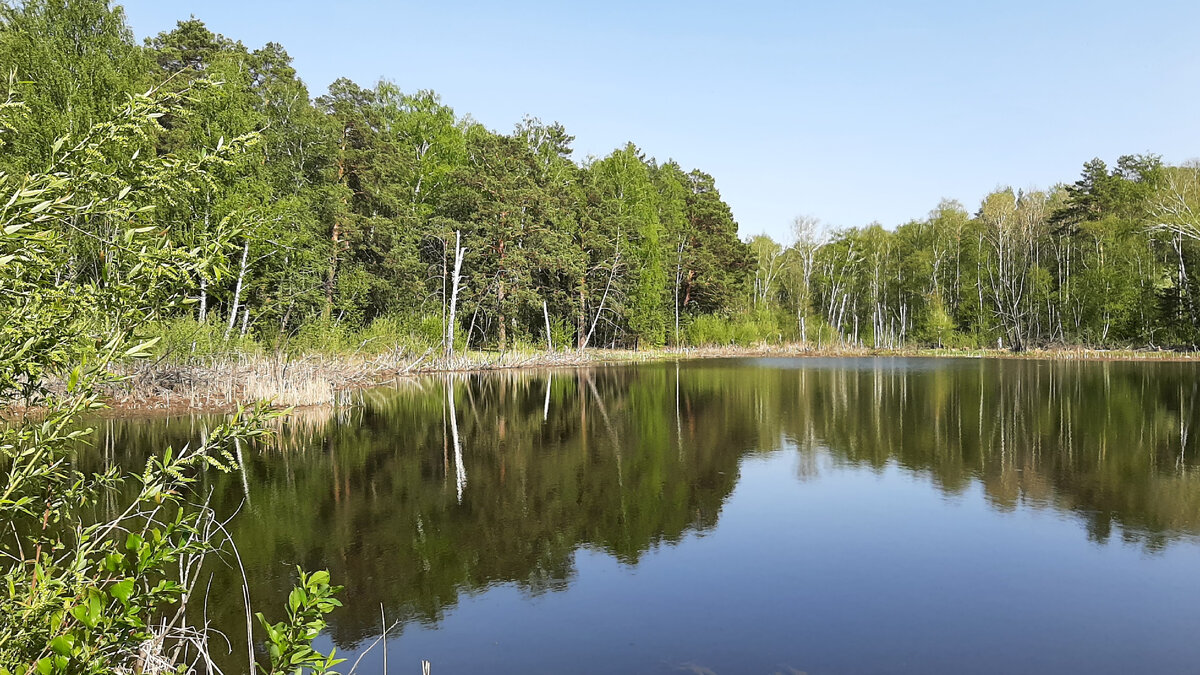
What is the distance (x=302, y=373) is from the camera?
21156mm

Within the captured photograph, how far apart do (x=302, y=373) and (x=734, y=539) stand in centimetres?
1627

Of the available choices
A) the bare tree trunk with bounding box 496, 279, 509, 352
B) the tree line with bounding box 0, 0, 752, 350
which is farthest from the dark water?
the bare tree trunk with bounding box 496, 279, 509, 352

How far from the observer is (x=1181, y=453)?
13.5 metres

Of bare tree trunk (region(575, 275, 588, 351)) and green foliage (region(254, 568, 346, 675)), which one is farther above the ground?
bare tree trunk (region(575, 275, 588, 351))

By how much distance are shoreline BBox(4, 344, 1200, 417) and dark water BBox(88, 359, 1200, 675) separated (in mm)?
1601

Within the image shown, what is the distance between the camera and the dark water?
5879mm

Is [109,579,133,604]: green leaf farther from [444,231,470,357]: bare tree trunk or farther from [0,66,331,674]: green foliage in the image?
[444,231,470,357]: bare tree trunk

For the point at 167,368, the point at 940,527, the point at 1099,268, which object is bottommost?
the point at 940,527

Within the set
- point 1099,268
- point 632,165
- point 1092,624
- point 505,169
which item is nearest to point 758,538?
point 1092,624

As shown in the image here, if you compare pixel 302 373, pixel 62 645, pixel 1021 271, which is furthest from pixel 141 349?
pixel 1021 271

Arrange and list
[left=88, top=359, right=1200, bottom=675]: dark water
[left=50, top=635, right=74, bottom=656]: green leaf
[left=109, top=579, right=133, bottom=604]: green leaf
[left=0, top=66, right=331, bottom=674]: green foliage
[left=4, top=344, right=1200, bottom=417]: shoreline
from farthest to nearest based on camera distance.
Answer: [left=4, top=344, right=1200, bottom=417]: shoreline < [left=88, top=359, right=1200, bottom=675]: dark water < [left=0, top=66, right=331, bottom=674]: green foliage < [left=109, top=579, right=133, bottom=604]: green leaf < [left=50, top=635, right=74, bottom=656]: green leaf

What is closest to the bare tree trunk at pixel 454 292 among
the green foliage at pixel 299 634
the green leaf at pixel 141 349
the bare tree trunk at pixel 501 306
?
the bare tree trunk at pixel 501 306

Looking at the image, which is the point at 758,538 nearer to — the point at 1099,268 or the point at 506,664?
the point at 506,664

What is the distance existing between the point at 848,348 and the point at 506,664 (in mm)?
54724
